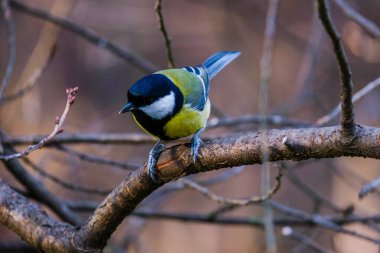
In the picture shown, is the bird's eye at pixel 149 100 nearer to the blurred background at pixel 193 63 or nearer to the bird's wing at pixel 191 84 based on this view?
the bird's wing at pixel 191 84

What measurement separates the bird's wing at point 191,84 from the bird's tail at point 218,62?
0.22 m

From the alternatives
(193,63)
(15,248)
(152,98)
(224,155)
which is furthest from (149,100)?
(193,63)

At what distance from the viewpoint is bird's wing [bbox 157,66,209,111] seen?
8.29 feet

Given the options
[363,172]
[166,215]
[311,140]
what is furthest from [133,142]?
[363,172]

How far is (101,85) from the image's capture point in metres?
6.21

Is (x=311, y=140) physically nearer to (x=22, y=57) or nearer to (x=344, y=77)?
(x=344, y=77)

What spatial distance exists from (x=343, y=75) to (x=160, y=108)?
1089mm

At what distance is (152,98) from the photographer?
2.30 metres

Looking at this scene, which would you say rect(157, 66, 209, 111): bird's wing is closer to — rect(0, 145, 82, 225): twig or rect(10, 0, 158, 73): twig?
rect(10, 0, 158, 73): twig

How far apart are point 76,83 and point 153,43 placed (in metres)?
0.93

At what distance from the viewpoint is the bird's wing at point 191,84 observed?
8.29 feet

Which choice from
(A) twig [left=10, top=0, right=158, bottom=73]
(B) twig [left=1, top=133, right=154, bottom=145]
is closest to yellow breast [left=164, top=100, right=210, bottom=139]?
(B) twig [left=1, top=133, right=154, bottom=145]

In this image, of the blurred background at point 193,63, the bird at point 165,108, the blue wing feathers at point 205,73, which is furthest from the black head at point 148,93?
the blurred background at point 193,63

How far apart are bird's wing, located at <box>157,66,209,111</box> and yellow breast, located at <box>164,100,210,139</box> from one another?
0.18ft
